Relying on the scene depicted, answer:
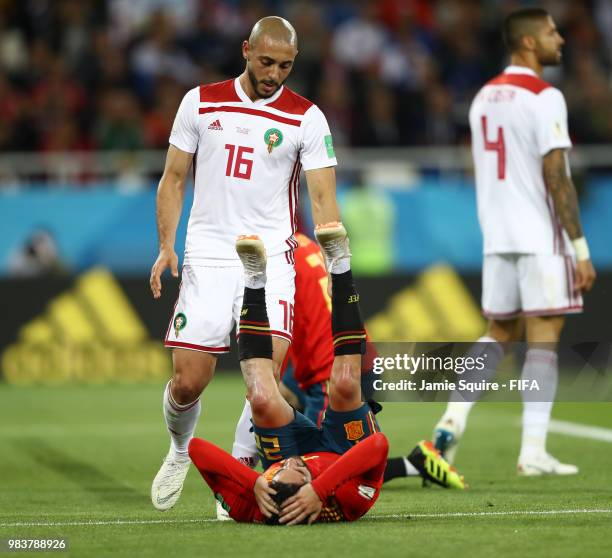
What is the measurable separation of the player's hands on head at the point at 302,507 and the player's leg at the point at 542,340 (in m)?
2.35

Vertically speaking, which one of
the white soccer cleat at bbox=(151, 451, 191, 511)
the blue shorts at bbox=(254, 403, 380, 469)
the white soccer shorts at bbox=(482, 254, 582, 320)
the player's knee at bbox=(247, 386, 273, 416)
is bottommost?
the white soccer cleat at bbox=(151, 451, 191, 511)

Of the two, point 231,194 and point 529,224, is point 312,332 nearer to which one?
point 231,194

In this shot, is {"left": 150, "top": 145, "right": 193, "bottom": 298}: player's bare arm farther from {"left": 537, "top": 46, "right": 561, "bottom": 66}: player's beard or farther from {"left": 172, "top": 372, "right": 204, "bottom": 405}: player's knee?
{"left": 537, "top": 46, "right": 561, "bottom": 66}: player's beard

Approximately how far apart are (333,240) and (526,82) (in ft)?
9.23

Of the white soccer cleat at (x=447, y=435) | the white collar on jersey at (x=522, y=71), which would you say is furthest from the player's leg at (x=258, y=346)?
the white collar on jersey at (x=522, y=71)

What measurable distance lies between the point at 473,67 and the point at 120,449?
31.2 ft

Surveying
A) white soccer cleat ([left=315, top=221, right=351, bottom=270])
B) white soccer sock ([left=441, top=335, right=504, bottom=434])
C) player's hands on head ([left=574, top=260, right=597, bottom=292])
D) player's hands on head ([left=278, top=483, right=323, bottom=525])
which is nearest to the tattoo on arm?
player's hands on head ([left=574, top=260, right=597, bottom=292])

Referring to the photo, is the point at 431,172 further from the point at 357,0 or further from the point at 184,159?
the point at 184,159

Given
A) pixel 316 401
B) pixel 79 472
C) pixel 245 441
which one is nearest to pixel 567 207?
pixel 316 401

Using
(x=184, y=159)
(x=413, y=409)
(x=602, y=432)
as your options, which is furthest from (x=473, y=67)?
(x=184, y=159)

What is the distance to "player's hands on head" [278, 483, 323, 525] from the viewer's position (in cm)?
567

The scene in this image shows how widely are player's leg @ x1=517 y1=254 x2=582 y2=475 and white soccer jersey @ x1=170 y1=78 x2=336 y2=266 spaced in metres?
1.96

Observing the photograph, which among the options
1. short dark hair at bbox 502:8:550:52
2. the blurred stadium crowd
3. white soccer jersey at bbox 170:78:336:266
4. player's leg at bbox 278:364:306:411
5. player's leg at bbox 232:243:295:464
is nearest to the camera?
player's leg at bbox 232:243:295:464

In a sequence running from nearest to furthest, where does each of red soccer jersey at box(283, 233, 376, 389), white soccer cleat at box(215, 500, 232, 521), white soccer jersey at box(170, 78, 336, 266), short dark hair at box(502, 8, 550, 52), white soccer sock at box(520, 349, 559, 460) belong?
white soccer cleat at box(215, 500, 232, 521)
white soccer jersey at box(170, 78, 336, 266)
red soccer jersey at box(283, 233, 376, 389)
white soccer sock at box(520, 349, 559, 460)
short dark hair at box(502, 8, 550, 52)
